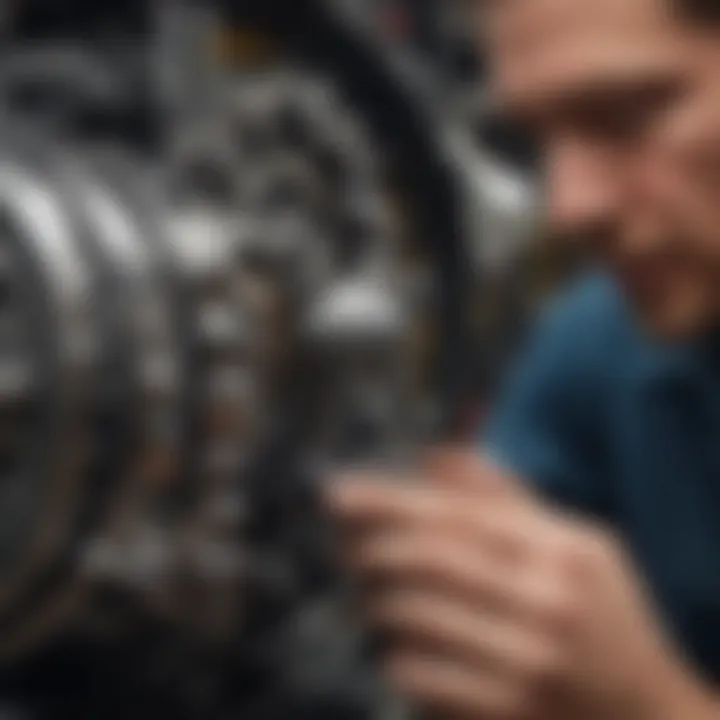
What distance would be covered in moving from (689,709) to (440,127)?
233 mm

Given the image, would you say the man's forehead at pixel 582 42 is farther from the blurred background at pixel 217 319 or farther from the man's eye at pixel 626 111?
the blurred background at pixel 217 319

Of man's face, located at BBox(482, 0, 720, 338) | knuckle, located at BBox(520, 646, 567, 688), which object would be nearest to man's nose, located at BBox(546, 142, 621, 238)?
man's face, located at BBox(482, 0, 720, 338)

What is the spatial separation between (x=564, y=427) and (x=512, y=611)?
0.19 m

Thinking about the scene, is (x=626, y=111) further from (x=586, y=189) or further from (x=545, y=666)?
(x=545, y=666)

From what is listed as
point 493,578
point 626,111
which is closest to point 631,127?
point 626,111

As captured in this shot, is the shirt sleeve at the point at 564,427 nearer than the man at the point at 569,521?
No

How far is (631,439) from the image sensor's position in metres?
0.53

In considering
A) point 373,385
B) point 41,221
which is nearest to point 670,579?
point 373,385

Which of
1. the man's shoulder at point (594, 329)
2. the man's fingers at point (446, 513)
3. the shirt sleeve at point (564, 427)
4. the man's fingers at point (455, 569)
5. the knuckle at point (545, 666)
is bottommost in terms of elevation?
the knuckle at point (545, 666)

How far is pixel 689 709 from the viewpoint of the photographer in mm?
396

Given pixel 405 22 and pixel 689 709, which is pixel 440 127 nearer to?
pixel 405 22

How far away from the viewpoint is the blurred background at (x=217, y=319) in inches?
17.9

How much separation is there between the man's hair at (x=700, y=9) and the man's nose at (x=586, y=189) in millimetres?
41

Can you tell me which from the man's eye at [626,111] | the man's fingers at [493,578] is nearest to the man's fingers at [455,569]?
the man's fingers at [493,578]
